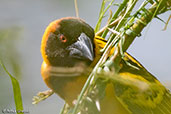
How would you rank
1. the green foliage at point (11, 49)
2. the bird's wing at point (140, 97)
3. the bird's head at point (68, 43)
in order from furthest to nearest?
1. the bird's head at point (68, 43)
2. the bird's wing at point (140, 97)
3. the green foliage at point (11, 49)

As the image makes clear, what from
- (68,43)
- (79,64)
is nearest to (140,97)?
(79,64)

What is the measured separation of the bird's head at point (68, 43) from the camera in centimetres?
185

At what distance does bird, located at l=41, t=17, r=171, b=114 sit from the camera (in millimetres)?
1789

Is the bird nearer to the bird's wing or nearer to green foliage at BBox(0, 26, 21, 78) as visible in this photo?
the bird's wing

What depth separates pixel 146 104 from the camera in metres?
1.83

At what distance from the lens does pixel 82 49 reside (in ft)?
5.99

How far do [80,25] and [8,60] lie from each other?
0.57m

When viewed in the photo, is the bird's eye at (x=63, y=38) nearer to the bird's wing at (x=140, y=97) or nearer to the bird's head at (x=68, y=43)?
the bird's head at (x=68, y=43)

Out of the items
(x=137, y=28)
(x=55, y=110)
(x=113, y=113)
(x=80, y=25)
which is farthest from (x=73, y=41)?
(x=137, y=28)

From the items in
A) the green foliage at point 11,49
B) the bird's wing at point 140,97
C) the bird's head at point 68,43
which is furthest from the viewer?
the bird's head at point 68,43

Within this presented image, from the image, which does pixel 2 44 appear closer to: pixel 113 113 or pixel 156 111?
pixel 113 113

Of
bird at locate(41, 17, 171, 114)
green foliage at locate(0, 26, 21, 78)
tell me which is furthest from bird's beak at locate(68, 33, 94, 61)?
green foliage at locate(0, 26, 21, 78)

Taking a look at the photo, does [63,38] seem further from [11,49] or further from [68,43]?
[11,49]

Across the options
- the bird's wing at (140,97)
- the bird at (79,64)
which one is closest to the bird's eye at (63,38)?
the bird at (79,64)
